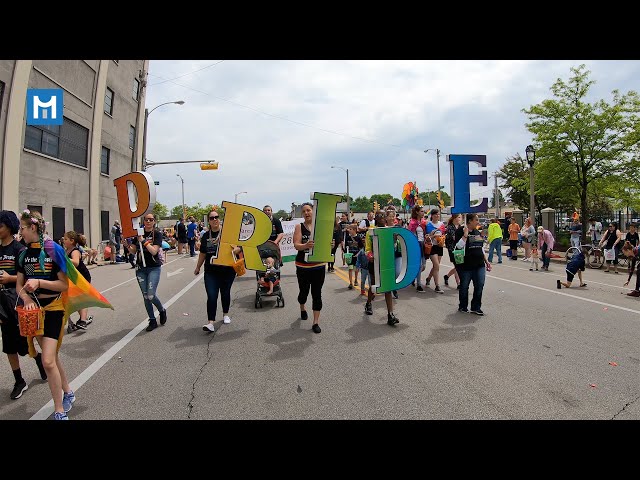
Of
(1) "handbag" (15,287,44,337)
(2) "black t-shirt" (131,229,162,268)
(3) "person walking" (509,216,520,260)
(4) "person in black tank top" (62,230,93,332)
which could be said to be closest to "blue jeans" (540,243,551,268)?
(3) "person walking" (509,216,520,260)

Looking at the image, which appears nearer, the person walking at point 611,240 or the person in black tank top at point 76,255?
the person in black tank top at point 76,255

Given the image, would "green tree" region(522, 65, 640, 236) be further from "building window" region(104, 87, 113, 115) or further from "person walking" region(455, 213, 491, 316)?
"building window" region(104, 87, 113, 115)

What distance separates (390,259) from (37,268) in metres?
4.58

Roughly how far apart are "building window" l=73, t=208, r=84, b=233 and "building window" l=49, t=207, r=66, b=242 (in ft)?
4.54

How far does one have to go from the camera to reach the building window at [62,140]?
18969 mm

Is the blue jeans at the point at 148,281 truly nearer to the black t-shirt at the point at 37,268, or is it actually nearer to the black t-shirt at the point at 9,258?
the black t-shirt at the point at 9,258

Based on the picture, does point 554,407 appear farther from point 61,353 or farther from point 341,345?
point 61,353

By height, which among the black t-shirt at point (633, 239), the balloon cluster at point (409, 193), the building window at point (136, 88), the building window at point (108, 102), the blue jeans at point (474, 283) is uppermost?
the building window at point (136, 88)

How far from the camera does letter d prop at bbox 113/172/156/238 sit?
21.0 ft

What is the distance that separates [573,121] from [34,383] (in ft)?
Result: 75.8

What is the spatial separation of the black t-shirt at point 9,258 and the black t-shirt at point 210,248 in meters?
2.58

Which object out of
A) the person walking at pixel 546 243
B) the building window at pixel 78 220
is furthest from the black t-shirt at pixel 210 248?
the building window at pixel 78 220

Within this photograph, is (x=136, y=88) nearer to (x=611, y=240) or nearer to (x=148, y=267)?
(x=148, y=267)
